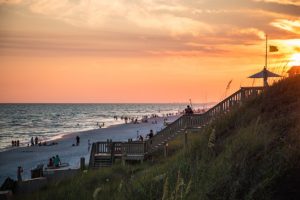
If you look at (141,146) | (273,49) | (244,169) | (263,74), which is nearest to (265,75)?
(263,74)

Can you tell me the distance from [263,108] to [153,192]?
214 inches

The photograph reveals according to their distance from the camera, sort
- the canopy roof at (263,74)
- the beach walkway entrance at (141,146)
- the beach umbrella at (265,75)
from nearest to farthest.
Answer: the beach umbrella at (265,75) → the canopy roof at (263,74) → the beach walkway entrance at (141,146)

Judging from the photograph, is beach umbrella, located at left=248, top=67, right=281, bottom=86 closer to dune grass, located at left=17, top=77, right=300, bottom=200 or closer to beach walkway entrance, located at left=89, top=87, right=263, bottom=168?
beach walkway entrance, located at left=89, top=87, right=263, bottom=168

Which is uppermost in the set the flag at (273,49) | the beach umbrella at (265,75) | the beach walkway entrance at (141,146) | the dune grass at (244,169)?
the flag at (273,49)

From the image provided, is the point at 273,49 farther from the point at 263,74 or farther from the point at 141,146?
the point at 141,146

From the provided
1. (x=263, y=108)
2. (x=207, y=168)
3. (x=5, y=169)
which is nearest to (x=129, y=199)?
(x=207, y=168)

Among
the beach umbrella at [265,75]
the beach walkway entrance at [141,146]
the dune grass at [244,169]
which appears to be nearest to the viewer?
the dune grass at [244,169]

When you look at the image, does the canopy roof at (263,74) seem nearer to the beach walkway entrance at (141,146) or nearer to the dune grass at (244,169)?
the beach walkway entrance at (141,146)

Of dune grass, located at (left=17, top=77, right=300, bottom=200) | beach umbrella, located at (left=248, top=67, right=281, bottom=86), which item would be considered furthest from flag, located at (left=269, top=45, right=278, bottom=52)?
dune grass, located at (left=17, top=77, right=300, bottom=200)

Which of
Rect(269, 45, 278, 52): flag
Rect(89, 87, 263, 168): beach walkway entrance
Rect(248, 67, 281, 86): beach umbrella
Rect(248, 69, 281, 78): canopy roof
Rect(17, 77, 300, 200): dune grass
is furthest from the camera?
Rect(89, 87, 263, 168): beach walkway entrance

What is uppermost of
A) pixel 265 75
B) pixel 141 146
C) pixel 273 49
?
pixel 273 49

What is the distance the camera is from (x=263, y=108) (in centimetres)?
1184

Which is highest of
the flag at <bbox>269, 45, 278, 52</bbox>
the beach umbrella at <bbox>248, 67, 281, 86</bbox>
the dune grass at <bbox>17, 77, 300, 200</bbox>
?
the flag at <bbox>269, 45, 278, 52</bbox>

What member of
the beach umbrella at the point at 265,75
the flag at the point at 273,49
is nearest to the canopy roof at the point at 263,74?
the beach umbrella at the point at 265,75
